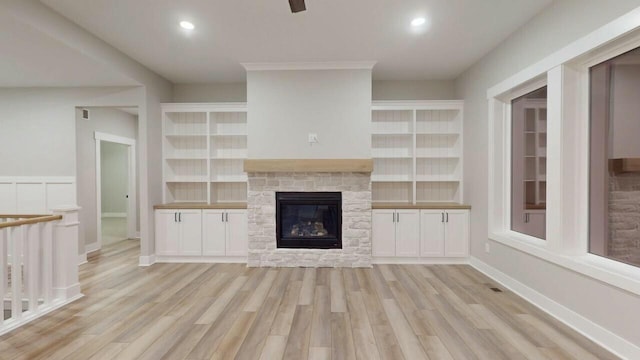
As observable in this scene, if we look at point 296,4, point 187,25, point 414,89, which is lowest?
point 296,4

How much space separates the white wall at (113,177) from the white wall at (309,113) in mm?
6581

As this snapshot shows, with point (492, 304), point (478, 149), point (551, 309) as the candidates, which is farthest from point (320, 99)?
point (551, 309)

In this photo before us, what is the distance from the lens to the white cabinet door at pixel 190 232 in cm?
479

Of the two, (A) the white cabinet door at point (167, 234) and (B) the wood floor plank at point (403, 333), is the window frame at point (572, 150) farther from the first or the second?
(A) the white cabinet door at point (167, 234)

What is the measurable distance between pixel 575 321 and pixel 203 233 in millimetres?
4390

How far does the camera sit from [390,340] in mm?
2484

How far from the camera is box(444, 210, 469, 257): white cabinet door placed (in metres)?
4.67

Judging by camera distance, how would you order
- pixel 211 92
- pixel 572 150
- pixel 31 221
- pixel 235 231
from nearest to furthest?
pixel 572 150, pixel 31 221, pixel 235 231, pixel 211 92

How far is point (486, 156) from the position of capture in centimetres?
415

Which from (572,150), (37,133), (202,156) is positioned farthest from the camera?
(202,156)

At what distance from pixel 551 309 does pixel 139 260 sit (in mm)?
5141

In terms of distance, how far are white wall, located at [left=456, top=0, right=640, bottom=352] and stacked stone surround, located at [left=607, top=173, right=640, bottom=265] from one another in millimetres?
323

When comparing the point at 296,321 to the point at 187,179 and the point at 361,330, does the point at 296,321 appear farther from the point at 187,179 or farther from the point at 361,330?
the point at 187,179

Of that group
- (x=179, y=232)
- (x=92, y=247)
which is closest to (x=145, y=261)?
(x=179, y=232)
